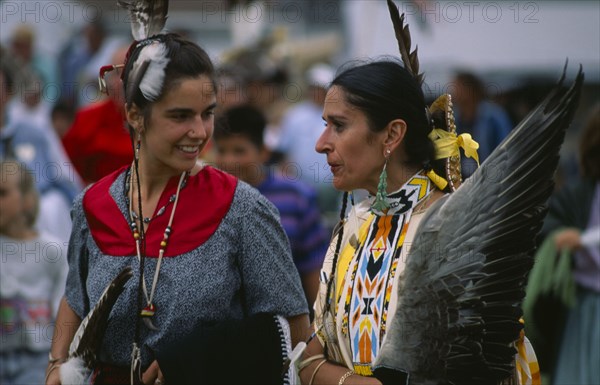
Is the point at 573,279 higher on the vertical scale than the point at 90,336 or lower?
lower

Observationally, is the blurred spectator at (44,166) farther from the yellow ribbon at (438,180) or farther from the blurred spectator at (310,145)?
the yellow ribbon at (438,180)

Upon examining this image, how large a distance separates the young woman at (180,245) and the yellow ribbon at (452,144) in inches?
22.5

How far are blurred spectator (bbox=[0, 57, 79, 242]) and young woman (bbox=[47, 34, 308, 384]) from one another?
3106mm

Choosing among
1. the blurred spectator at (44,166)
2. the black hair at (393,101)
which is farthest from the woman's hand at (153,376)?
the blurred spectator at (44,166)

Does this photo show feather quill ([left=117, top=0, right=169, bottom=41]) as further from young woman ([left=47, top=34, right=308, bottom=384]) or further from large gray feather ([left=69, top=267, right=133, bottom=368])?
large gray feather ([left=69, top=267, right=133, bottom=368])

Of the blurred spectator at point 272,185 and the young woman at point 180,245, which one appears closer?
the young woman at point 180,245

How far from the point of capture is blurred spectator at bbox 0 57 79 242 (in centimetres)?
632

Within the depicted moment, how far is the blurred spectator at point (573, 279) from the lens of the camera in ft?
17.1

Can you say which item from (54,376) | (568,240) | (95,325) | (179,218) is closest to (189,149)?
(179,218)

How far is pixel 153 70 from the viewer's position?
9.70 ft

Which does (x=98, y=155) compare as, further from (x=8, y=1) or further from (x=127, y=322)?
(x=8, y=1)

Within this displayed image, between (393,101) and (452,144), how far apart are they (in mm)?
211

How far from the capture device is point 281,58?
10.9 m

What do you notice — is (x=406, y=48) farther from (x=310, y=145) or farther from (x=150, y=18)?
(x=310, y=145)
